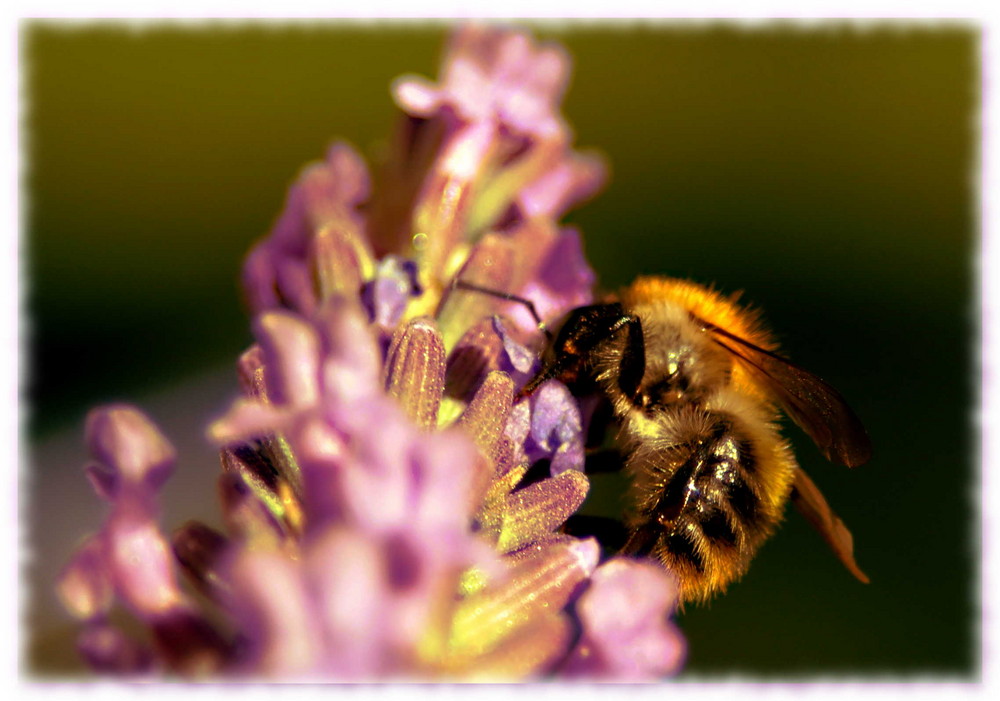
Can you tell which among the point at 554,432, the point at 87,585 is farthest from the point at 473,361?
the point at 87,585

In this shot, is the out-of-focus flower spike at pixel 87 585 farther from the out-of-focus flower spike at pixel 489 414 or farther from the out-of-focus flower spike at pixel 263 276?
the out-of-focus flower spike at pixel 263 276

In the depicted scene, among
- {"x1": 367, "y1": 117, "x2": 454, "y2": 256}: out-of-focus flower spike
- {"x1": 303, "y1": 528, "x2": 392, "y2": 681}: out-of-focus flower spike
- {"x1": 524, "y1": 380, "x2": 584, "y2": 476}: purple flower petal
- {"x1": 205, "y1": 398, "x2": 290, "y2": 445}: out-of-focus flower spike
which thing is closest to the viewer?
{"x1": 303, "y1": 528, "x2": 392, "y2": 681}: out-of-focus flower spike

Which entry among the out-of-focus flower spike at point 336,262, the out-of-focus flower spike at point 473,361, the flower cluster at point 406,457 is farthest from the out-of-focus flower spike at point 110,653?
the out-of-focus flower spike at point 336,262

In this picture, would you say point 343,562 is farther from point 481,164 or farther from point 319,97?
point 319,97

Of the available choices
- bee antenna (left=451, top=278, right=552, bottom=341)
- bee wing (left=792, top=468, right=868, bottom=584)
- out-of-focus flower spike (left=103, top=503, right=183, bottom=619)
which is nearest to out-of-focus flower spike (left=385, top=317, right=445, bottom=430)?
bee antenna (left=451, top=278, right=552, bottom=341)

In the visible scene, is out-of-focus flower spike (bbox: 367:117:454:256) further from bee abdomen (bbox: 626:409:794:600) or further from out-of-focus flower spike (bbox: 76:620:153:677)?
out-of-focus flower spike (bbox: 76:620:153:677)

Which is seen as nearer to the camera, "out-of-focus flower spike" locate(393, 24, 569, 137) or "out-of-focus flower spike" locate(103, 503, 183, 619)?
"out-of-focus flower spike" locate(103, 503, 183, 619)

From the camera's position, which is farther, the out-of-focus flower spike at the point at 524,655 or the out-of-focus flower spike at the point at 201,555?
the out-of-focus flower spike at the point at 201,555
